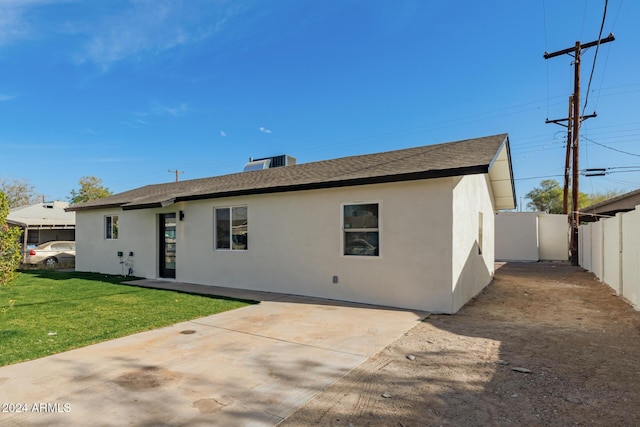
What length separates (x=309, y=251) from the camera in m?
Result: 8.41

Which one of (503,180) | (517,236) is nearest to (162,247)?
(503,180)

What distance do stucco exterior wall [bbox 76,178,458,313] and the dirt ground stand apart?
115cm

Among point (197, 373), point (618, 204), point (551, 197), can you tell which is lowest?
point (197, 373)

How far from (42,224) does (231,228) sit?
1617 cm

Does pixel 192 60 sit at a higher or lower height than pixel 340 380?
higher

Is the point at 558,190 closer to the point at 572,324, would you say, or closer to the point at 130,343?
the point at 572,324

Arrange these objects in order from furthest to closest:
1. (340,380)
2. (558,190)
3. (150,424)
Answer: (558,190)
(340,380)
(150,424)

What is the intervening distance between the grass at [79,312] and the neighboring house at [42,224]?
32.9 ft

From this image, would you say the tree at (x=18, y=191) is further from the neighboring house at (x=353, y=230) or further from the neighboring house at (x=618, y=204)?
the neighboring house at (x=618, y=204)

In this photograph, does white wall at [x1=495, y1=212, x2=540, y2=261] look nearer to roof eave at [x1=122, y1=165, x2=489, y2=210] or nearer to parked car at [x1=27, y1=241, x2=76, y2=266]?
roof eave at [x1=122, y1=165, x2=489, y2=210]

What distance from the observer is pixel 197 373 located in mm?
3695

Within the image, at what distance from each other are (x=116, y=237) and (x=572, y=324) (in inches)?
581

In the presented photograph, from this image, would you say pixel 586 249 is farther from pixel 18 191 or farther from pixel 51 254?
pixel 18 191

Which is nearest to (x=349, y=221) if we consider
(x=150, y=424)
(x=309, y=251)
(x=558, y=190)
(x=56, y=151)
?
(x=309, y=251)
